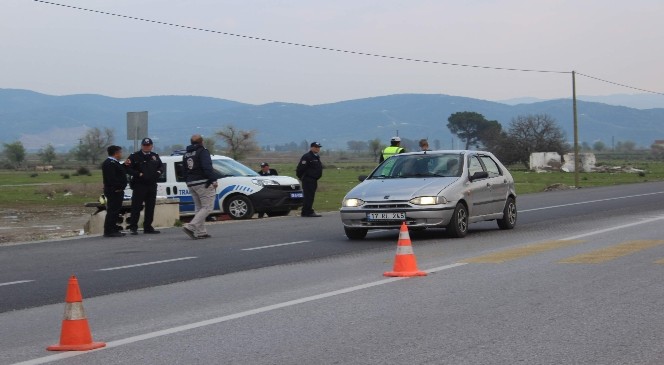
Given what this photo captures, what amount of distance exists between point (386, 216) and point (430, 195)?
2.53 feet

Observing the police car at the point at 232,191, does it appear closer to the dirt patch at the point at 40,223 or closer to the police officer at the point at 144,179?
the dirt patch at the point at 40,223

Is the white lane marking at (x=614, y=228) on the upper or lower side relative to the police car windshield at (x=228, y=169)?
lower

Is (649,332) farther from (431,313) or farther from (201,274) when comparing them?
(201,274)

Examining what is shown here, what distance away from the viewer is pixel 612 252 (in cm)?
1501

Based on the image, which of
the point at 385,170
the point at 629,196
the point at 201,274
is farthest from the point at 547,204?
the point at 201,274

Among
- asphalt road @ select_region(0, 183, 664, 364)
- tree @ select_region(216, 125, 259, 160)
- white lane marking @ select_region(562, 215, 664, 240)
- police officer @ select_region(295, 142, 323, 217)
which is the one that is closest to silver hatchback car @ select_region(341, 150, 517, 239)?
asphalt road @ select_region(0, 183, 664, 364)

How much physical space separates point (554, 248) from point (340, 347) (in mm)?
8398

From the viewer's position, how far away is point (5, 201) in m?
51.2

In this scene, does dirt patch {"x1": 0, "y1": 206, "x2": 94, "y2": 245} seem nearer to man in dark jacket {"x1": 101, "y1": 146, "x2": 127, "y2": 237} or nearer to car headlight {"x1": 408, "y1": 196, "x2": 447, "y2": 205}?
man in dark jacket {"x1": 101, "y1": 146, "x2": 127, "y2": 237}

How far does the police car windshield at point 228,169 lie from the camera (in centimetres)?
2667

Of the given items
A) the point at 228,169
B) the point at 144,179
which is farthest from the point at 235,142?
the point at 144,179

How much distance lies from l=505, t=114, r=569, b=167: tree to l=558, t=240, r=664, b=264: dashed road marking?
104 meters

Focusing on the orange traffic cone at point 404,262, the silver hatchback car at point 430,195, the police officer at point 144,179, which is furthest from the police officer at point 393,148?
the orange traffic cone at point 404,262

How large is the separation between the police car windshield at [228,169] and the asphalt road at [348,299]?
7.42 metres
